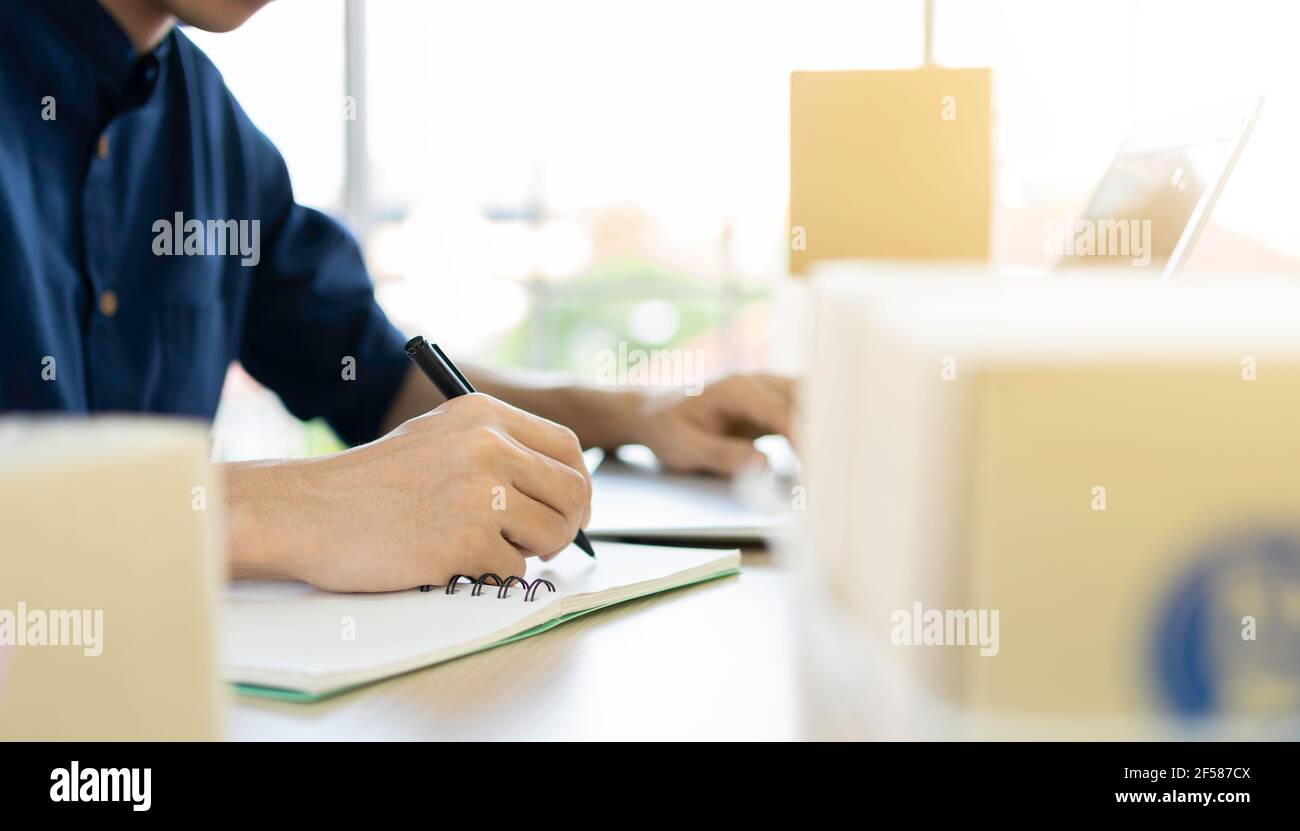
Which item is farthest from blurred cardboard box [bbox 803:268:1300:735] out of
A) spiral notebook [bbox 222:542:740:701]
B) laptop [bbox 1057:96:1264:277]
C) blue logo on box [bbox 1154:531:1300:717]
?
laptop [bbox 1057:96:1264:277]

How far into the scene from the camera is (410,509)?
622mm

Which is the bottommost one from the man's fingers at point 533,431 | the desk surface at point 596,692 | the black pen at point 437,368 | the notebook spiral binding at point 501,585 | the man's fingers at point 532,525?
the desk surface at point 596,692

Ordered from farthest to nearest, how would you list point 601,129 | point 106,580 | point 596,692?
point 601,129, point 596,692, point 106,580

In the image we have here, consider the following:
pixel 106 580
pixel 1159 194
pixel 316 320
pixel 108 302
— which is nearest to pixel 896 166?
pixel 1159 194

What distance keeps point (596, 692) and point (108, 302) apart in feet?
2.79

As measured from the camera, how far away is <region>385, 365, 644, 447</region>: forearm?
1219 mm

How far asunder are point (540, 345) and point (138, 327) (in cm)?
400

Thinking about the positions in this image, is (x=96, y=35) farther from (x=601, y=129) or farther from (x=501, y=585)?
(x=601, y=129)

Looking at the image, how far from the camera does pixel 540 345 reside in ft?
16.9

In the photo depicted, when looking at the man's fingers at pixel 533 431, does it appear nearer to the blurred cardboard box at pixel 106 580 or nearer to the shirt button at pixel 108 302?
the blurred cardboard box at pixel 106 580

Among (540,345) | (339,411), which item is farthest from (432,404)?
(540,345)

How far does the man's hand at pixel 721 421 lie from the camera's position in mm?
1104

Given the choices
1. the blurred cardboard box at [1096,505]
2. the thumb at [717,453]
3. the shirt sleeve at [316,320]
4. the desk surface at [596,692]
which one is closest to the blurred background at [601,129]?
the shirt sleeve at [316,320]
